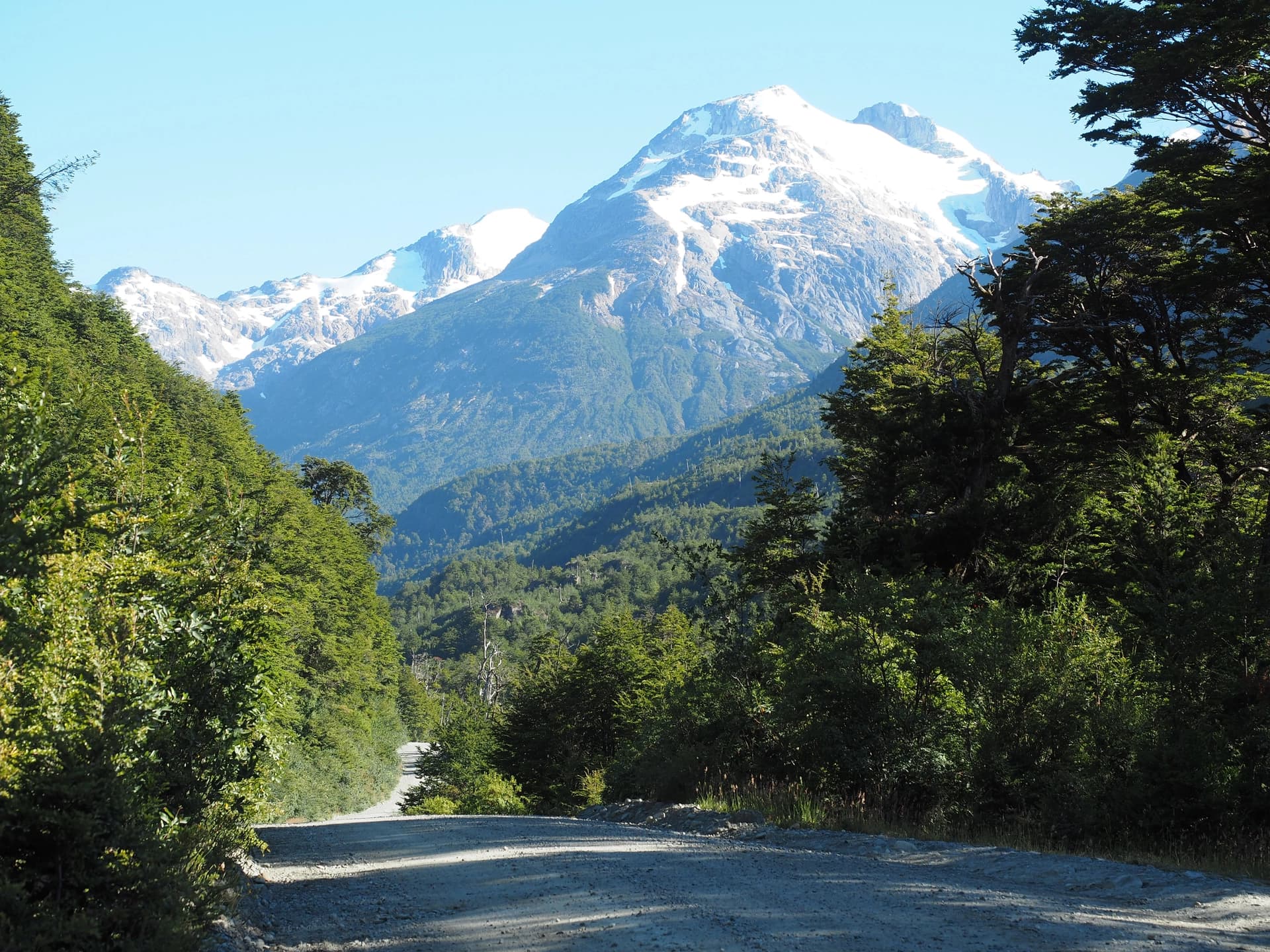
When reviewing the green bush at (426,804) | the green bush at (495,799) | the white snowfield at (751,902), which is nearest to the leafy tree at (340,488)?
the green bush at (426,804)

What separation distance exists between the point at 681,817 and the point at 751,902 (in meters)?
7.31

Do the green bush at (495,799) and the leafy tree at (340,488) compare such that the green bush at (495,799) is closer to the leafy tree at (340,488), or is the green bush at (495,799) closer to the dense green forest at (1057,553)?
the dense green forest at (1057,553)

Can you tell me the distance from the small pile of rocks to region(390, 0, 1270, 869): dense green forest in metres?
1.07

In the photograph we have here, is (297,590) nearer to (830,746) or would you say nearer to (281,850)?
(281,850)

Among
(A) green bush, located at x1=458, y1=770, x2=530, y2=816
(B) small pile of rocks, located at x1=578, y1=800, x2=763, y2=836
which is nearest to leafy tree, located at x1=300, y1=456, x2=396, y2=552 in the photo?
(A) green bush, located at x1=458, y1=770, x2=530, y2=816

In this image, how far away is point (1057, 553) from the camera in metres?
22.0

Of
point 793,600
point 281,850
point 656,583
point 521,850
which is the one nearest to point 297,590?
point 793,600

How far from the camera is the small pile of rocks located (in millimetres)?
14117

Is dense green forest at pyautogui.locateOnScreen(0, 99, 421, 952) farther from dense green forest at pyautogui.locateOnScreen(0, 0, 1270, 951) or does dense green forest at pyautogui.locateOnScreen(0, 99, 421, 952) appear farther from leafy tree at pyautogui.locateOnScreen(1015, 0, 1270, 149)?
leafy tree at pyautogui.locateOnScreen(1015, 0, 1270, 149)

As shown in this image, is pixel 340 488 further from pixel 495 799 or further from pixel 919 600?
pixel 919 600

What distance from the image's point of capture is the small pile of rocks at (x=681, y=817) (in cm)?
1412

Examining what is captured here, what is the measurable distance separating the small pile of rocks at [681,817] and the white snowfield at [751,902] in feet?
4.77

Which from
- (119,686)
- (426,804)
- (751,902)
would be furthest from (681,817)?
(426,804)

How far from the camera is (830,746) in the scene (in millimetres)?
14078
